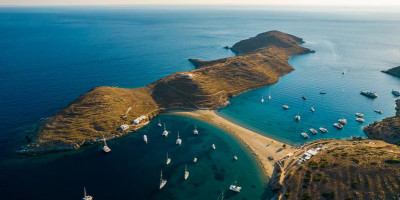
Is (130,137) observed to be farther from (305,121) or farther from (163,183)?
(305,121)

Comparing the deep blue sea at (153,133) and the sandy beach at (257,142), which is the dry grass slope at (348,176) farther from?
the deep blue sea at (153,133)

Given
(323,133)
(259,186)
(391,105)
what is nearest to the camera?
(259,186)

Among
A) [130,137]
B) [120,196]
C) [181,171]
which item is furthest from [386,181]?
[130,137]

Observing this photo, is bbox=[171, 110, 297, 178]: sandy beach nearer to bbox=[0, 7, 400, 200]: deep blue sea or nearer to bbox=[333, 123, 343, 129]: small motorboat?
bbox=[0, 7, 400, 200]: deep blue sea

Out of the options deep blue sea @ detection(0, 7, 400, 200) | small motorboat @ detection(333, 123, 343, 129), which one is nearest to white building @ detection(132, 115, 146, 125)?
deep blue sea @ detection(0, 7, 400, 200)

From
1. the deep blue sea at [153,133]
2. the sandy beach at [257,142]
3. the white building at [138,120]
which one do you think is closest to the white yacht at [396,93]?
the deep blue sea at [153,133]

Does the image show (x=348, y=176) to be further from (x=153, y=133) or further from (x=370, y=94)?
(x=370, y=94)

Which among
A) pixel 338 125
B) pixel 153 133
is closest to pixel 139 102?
pixel 153 133
